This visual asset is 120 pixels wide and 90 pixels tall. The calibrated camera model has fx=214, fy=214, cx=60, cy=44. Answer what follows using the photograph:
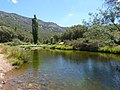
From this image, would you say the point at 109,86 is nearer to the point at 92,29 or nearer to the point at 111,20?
the point at 111,20

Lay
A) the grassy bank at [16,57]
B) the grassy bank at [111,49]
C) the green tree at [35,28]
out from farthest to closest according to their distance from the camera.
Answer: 1. the green tree at [35,28]
2. the grassy bank at [111,49]
3. the grassy bank at [16,57]

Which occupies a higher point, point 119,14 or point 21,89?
point 119,14

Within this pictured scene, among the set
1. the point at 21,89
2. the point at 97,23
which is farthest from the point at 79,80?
the point at 97,23

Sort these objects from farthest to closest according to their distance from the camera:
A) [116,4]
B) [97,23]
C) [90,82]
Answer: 1. [97,23]
2. [116,4]
3. [90,82]

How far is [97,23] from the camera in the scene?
108 feet

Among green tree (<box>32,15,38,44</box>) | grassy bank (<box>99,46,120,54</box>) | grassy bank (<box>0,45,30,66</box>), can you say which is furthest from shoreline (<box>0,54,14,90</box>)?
green tree (<box>32,15,38,44</box>)

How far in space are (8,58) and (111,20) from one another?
601 inches

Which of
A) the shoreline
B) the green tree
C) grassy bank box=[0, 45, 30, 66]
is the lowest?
the shoreline

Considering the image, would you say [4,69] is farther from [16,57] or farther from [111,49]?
[111,49]

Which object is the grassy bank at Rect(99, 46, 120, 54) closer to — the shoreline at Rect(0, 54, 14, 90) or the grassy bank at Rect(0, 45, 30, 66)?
the grassy bank at Rect(0, 45, 30, 66)

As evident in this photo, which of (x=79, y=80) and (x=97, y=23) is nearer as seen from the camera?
(x=79, y=80)

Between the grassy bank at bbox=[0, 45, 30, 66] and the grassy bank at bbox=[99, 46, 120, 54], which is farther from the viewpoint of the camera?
the grassy bank at bbox=[99, 46, 120, 54]

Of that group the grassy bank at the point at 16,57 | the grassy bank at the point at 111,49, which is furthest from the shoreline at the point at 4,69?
the grassy bank at the point at 111,49

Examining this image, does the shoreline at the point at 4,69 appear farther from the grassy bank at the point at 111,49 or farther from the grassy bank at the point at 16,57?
the grassy bank at the point at 111,49
